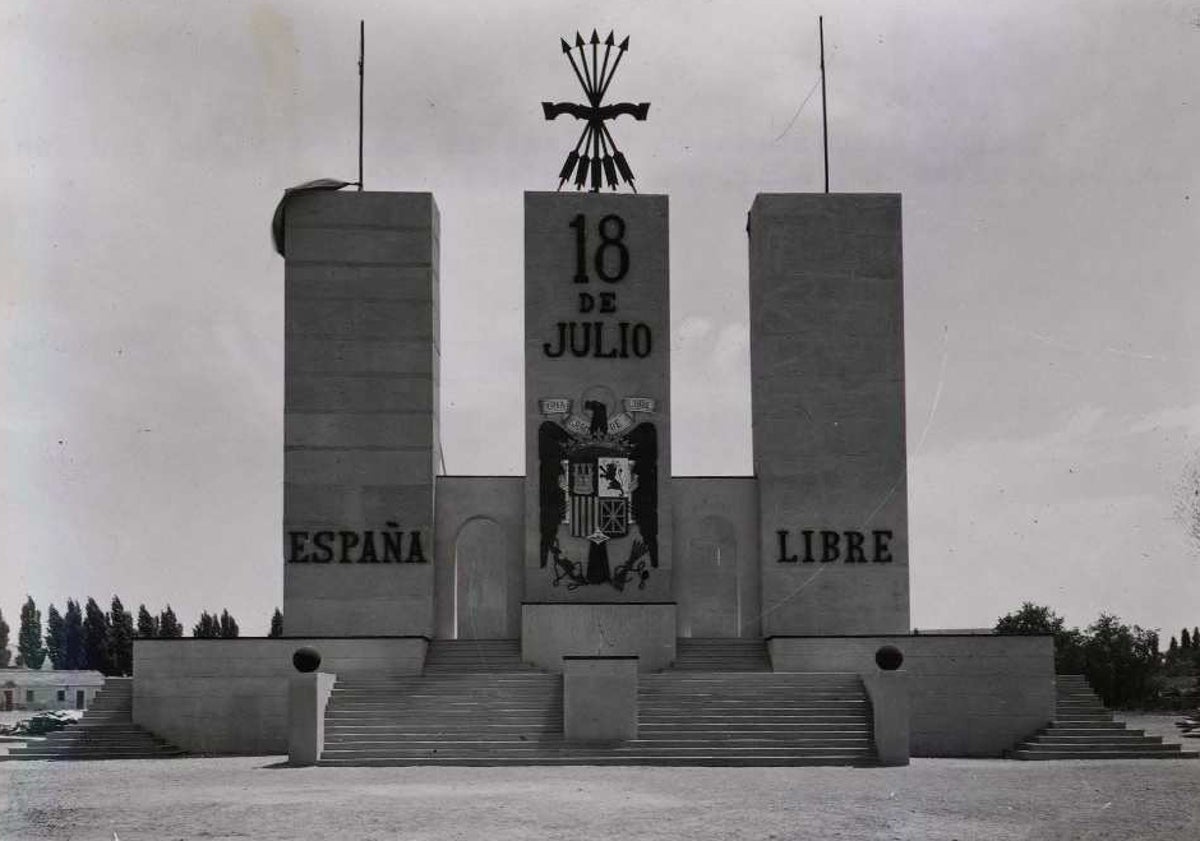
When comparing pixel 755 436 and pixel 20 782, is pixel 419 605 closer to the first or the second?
pixel 755 436

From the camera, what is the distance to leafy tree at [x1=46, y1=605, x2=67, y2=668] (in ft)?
337

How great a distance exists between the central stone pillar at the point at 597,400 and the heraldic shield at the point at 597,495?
0.02 m

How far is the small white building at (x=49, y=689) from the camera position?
3681 inches

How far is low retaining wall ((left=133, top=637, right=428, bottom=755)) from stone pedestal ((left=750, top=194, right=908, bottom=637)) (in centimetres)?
1111

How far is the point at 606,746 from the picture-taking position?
2639 cm

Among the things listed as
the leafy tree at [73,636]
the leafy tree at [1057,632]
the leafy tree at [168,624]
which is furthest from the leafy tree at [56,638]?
the leafy tree at [1057,632]

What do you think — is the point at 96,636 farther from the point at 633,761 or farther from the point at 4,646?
the point at 633,761

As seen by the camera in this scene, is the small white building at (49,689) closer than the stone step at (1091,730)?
No

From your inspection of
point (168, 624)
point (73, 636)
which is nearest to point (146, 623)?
point (168, 624)

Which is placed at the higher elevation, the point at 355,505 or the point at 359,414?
the point at 359,414

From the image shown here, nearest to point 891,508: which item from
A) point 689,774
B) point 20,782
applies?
Result: point 689,774

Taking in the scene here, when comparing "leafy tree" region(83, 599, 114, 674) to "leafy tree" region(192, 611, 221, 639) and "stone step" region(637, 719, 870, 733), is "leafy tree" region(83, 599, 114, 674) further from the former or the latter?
"stone step" region(637, 719, 870, 733)

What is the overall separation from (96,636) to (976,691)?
204 ft

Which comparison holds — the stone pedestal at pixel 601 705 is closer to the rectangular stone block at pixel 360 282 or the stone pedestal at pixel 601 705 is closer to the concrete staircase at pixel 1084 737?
the concrete staircase at pixel 1084 737
